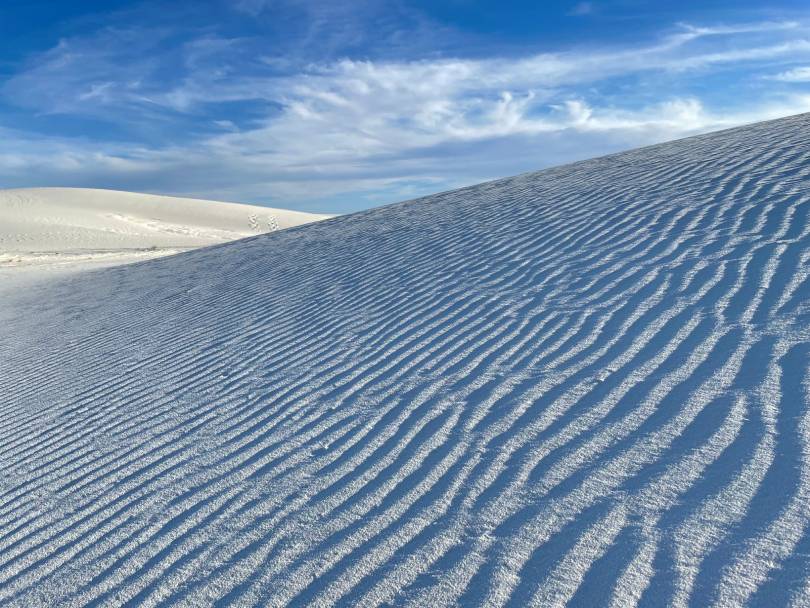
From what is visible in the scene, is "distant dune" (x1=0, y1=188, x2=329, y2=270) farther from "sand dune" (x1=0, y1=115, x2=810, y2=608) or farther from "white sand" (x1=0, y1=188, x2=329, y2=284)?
"sand dune" (x1=0, y1=115, x2=810, y2=608)

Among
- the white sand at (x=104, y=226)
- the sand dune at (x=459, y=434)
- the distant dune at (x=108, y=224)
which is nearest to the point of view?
the sand dune at (x=459, y=434)

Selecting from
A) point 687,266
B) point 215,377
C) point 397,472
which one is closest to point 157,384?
point 215,377

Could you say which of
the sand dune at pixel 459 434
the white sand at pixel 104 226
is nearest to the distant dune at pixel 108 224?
the white sand at pixel 104 226

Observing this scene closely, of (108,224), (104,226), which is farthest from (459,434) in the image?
(108,224)

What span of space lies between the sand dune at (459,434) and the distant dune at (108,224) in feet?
50.5

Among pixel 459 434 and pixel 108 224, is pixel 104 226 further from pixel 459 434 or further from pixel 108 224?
pixel 459 434

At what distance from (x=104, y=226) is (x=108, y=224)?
46.0 inches

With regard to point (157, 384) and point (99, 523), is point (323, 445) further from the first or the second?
point (157, 384)

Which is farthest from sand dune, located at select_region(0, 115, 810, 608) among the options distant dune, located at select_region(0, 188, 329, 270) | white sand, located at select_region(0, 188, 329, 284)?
distant dune, located at select_region(0, 188, 329, 270)

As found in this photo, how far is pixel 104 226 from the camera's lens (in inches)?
1414

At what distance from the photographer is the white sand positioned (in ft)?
74.3

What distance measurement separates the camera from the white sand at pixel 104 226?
74.3ft

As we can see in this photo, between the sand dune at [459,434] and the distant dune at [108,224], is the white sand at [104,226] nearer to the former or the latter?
the distant dune at [108,224]

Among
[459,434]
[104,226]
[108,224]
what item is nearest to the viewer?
[459,434]
